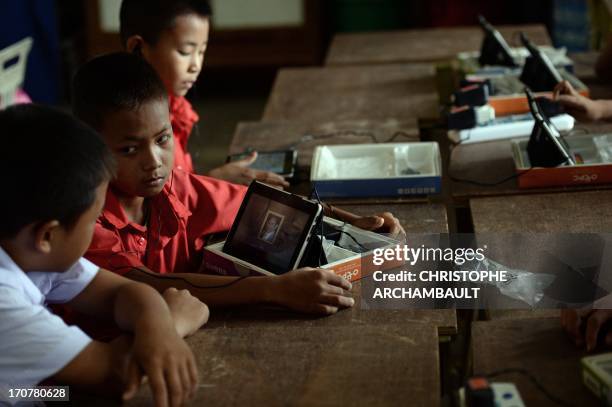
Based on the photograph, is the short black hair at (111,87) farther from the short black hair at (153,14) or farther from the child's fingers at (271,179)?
the short black hair at (153,14)

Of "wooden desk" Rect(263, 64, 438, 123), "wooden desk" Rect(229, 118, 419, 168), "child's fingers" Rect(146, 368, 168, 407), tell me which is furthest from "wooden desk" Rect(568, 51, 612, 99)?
"child's fingers" Rect(146, 368, 168, 407)

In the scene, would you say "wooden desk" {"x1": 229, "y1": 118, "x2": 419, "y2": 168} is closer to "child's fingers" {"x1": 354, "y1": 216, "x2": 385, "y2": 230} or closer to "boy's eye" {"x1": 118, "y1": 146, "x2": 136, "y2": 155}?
"child's fingers" {"x1": 354, "y1": 216, "x2": 385, "y2": 230}

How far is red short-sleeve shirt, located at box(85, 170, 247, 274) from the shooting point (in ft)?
5.27

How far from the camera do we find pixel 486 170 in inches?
83.7

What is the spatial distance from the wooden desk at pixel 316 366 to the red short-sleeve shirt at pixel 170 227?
0.99ft

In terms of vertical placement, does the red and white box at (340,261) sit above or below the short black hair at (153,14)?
below

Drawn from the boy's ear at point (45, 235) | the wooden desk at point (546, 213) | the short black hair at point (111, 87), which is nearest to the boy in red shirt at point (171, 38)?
the short black hair at point (111, 87)

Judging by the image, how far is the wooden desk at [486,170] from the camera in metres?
1.97

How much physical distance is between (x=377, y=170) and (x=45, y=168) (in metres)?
1.05

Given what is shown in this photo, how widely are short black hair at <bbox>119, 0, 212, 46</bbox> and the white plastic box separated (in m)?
0.54

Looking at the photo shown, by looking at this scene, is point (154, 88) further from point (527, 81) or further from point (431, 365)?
point (527, 81)

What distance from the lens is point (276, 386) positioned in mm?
1237

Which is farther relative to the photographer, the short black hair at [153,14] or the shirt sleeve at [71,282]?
the short black hair at [153,14]

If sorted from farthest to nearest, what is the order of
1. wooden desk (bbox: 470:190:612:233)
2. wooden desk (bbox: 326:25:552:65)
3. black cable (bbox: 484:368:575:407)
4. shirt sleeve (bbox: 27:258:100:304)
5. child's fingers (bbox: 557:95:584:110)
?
wooden desk (bbox: 326:25:552:65) → child's fingers (bbox: 557:95:584:110) → wooden desk (bbox: 470:190:612:233) → shirt sleeve (bbox: 27:258:100:304) → black cable (bbox: 484:368:575:407)
